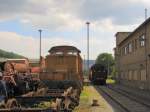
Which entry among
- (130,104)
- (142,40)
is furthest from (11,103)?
(142,40)

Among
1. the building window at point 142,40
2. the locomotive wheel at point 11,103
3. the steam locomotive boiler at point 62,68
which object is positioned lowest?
the locomotive wheel at point 11,103

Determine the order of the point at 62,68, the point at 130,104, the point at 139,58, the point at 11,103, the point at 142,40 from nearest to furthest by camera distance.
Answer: the point at 11,103 < the point at 130,104 < the point at 62,68 < the point at 142,40 < the point at 139,58

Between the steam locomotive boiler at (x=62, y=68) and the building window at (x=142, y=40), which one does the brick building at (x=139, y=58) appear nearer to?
the building window at (x=142, y=40)

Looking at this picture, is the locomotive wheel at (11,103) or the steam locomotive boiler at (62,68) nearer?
the locomotive wheel at (11,103)

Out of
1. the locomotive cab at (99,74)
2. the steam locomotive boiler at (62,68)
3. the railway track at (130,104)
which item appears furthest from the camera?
the locomotive cab at (99,74)

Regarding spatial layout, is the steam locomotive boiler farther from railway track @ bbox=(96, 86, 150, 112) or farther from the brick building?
the brick building

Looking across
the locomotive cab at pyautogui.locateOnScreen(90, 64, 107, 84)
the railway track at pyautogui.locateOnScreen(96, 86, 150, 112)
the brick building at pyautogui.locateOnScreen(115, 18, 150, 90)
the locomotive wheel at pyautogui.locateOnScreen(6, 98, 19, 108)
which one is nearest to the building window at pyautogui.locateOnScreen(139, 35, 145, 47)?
the brick building at pyautogui.locateOnScreen(115, 18, 150, 90)

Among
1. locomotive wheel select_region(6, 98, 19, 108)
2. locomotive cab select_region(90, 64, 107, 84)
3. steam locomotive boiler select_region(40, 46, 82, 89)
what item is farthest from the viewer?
locomotive cab select_region(90, 64, 107, 84)

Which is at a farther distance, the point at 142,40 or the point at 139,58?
the point at 139,58

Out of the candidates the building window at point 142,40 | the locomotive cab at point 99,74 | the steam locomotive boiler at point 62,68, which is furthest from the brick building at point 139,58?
the steam locomotive boiler at point 62,68

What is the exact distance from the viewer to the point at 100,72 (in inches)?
2469

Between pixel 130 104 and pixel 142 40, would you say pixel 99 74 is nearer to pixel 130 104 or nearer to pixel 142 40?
pixel 142 40

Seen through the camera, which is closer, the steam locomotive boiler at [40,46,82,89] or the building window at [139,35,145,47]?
the steam locomotive boiler at [40,46,82,89]

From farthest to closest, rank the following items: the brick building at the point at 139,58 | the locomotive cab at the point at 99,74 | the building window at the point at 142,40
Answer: the locomotive cab at the point at 99,74, the building window at the point at 142,40, the brick building at the point at 139,58
